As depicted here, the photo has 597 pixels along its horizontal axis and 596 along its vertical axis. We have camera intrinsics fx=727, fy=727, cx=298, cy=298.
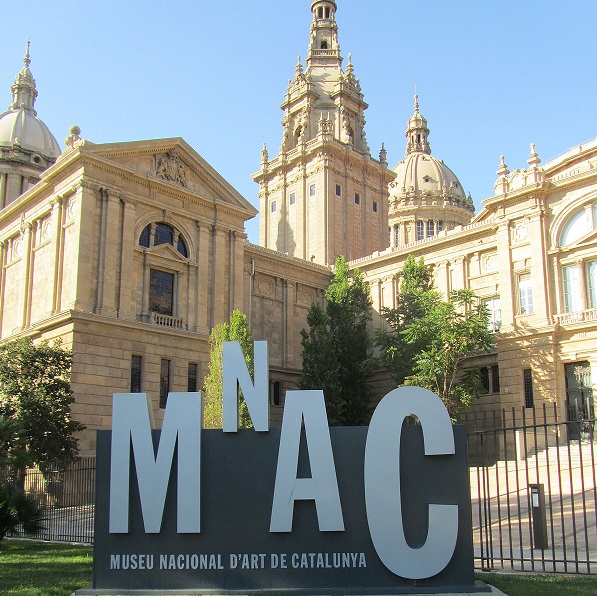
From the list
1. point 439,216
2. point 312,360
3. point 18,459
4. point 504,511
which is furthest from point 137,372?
point 439,216

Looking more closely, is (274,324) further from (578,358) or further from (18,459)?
(18,459)

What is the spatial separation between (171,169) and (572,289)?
23.6m

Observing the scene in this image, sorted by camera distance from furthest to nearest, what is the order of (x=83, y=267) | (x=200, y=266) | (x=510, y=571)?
(x=200, y=266)
(x=83, y=267)
(x=510, y=571)

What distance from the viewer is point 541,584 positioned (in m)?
13.7

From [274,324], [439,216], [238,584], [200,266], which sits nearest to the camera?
[238,584]

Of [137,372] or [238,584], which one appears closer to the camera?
[238,584]

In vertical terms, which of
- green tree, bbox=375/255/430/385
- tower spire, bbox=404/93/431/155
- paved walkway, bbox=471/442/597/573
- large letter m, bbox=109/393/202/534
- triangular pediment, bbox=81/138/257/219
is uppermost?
tower spire, bbox=404/93/431/155

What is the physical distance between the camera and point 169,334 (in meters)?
40.1

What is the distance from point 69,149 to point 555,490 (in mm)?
29388

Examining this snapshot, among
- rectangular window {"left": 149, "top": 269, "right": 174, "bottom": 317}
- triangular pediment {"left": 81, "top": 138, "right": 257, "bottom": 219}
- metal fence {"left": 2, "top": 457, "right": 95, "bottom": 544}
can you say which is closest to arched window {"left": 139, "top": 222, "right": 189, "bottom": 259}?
rectangular window {"left": 149, "top": 269, "right": 174, "bottom": 317}

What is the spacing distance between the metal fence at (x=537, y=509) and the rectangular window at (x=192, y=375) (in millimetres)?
16380

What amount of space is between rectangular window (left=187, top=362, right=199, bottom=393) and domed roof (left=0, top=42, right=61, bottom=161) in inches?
1609

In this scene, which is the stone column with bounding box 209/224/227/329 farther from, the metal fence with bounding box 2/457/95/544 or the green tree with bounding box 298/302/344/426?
the metal fence with bounding box 2/457/95/544

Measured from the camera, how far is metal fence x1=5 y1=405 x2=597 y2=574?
48.0 feet
